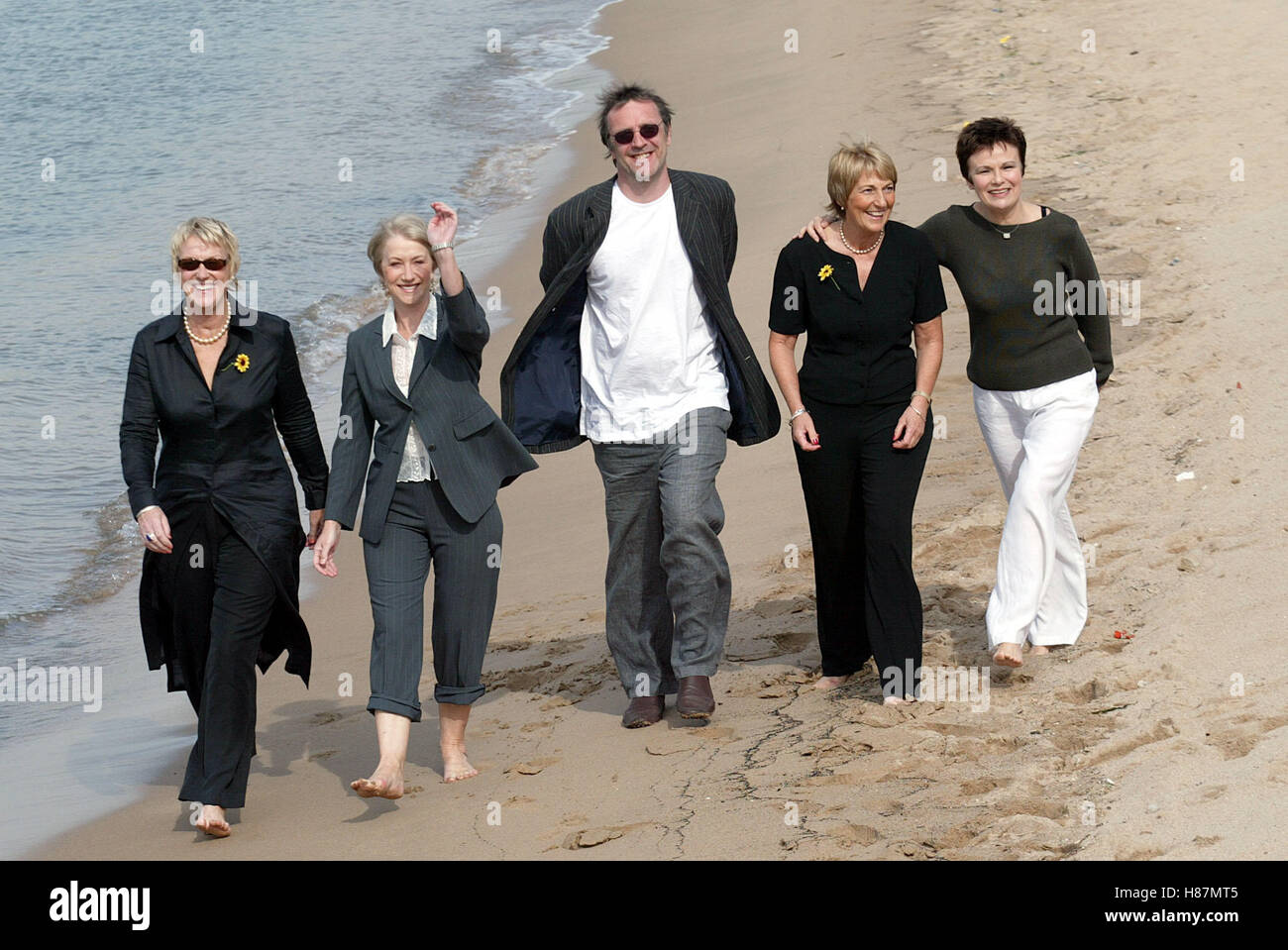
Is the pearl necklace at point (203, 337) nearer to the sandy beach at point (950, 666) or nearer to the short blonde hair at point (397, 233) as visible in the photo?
the short blonde hair at point (397, 233)

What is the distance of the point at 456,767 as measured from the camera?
4988 mm

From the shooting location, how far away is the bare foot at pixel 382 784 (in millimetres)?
4391

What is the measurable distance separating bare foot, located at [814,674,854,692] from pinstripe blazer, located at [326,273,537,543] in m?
1.33

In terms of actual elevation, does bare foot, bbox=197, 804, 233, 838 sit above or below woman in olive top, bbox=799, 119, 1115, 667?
below

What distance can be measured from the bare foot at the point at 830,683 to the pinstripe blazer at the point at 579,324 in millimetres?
860

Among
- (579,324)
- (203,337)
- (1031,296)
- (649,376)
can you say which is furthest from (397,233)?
(1031,296)

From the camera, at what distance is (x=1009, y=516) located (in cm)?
518

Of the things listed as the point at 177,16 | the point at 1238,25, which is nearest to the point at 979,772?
the point at 1238,25

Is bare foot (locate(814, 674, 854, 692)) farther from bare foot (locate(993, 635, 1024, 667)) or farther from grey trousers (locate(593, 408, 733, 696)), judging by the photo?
bare foot (locate(993, 635, 1024, 667))

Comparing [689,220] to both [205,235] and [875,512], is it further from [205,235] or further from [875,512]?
[205,235]

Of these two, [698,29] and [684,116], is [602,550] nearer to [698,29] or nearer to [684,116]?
[684,116]

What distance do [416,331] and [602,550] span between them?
248 centimetres

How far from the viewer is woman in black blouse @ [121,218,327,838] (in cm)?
465

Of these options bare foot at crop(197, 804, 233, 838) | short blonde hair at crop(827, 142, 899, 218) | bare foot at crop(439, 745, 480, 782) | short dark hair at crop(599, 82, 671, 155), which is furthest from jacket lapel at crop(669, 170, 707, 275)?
bare foot at crop(197, 804, 233, 838)
